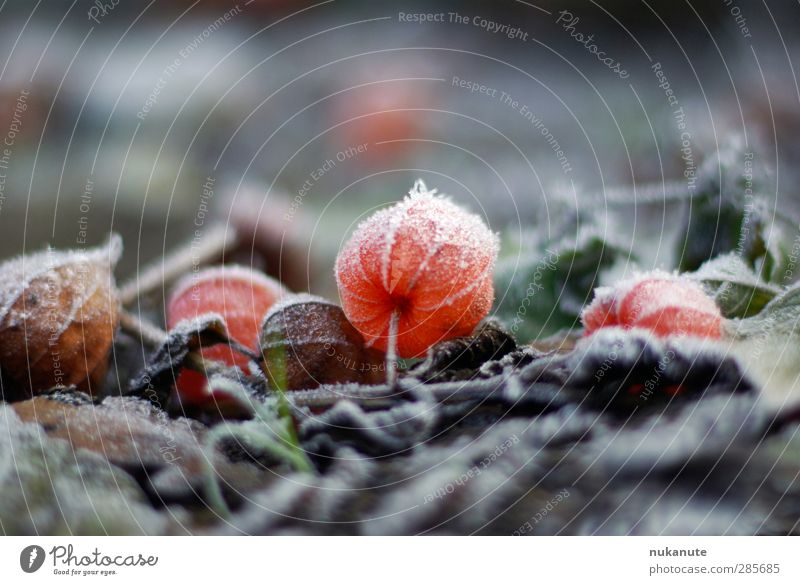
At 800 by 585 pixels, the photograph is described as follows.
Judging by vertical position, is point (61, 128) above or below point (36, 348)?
above

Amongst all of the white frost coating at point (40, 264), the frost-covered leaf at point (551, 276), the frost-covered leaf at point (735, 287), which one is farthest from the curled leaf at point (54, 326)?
the frost-covered leaf at point (735, 287)

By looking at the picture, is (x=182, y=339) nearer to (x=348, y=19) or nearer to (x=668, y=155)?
(x=348, y=19)

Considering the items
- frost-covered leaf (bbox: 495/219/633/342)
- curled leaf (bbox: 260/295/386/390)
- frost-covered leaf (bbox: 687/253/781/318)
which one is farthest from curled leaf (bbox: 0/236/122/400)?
frost-covered leaf (bbox: 687/253/781/318)

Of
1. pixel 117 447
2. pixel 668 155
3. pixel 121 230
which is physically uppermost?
pixel 668 155

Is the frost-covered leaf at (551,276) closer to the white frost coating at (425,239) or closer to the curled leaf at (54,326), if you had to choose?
the white frost coating at (425,239)

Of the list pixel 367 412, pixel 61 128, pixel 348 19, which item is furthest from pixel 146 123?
pixel 367 412

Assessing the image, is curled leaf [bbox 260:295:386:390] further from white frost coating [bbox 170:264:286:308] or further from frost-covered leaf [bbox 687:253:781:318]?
frost-covered leaf [bbox 687:253:781:318]
